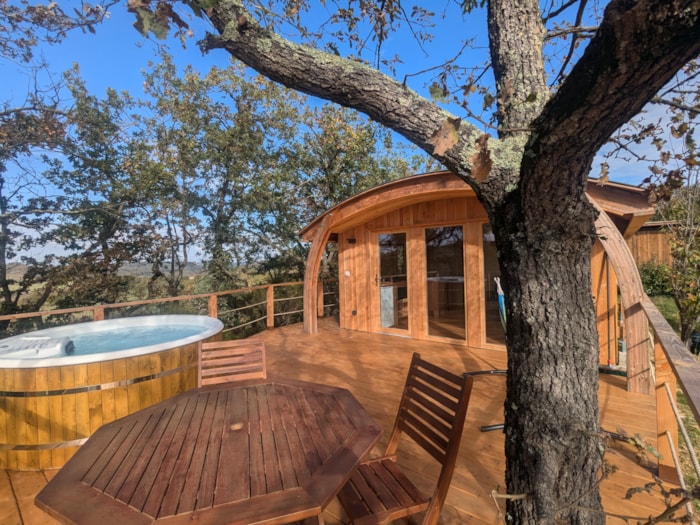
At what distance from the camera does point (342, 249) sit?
7246mm

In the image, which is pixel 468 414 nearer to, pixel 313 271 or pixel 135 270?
pixel 313 271

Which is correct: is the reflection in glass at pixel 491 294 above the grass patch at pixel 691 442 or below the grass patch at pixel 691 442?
above

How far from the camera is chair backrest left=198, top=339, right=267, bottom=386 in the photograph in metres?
2.42

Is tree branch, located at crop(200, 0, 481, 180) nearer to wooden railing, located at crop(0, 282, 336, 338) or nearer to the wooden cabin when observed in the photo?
the wooden cabin

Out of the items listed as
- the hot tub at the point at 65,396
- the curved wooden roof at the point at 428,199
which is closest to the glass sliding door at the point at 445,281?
the curved wooden roof at the point at 428,199

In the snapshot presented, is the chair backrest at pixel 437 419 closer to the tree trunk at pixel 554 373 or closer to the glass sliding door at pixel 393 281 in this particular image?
the tree trunk at pixel 554 373

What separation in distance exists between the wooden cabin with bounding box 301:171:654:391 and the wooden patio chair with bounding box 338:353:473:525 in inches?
136

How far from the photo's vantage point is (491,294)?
541 centimetres

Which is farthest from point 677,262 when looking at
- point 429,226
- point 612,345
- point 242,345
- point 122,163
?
point 122,163

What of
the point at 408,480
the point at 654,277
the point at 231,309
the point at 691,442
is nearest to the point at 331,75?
the point at 408,480

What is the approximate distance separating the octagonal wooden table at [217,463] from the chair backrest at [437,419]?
1.16 feet

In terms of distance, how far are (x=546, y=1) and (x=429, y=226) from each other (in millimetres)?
3786

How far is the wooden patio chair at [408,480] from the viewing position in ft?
4.97

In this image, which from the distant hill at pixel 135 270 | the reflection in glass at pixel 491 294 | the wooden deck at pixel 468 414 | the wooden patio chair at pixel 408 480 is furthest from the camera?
the distant hill at pixel 135 270
